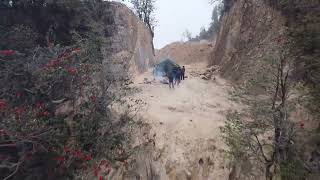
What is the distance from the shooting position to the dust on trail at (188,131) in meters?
14.8

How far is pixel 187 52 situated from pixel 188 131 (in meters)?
22.7

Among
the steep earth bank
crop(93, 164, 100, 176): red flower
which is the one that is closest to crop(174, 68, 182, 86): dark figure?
the steep earth bank

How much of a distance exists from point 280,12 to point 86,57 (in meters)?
10.8

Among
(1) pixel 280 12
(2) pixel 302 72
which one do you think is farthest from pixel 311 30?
(1) pixel 280 12

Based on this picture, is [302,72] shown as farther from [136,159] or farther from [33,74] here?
[33,74]

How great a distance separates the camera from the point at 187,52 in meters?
38.4

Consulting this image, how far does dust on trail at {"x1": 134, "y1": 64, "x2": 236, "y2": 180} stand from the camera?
48.4 ft

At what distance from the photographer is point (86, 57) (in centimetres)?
1459

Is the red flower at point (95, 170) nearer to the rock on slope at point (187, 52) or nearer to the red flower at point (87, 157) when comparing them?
the red flower at point (87, 157)

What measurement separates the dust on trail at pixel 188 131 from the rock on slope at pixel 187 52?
52.0 ft

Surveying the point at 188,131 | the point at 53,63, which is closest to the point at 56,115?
the point at 53,63

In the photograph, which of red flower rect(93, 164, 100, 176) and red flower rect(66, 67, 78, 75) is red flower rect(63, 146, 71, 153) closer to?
red flower rect(93, 164, 100, 176)

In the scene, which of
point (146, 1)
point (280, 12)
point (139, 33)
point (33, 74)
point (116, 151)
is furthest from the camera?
point (146, 1)

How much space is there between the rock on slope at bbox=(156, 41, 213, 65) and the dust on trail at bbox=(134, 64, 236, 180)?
15841mm
